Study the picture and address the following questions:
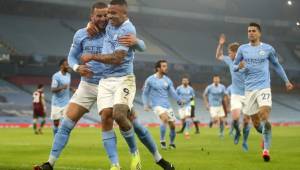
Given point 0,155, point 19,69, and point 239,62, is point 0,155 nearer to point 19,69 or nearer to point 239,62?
point 239,62

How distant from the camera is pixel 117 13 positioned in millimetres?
9242

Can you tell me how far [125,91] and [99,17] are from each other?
1530 millimetres

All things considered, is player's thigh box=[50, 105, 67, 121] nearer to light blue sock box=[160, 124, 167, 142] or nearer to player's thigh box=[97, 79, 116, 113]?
light blue sock box=[160, 124, 167, 142]

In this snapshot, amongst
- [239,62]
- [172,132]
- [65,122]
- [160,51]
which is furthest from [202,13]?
[65,122]

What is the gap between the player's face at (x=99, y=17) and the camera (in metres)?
9.86

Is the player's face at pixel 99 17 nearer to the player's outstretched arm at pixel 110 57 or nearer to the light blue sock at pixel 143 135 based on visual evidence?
the player's outstretched arm at pixel 110 57

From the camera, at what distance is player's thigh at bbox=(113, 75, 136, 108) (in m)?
9.10

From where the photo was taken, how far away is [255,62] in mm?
13781

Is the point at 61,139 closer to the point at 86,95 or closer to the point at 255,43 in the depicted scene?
the point at 86,95

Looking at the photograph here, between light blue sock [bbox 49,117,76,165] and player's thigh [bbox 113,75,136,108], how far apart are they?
1305 millimetres

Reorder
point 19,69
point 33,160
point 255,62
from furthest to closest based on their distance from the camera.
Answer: point 19,69 → point 255,62 → point 33,160

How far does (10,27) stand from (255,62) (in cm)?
3604

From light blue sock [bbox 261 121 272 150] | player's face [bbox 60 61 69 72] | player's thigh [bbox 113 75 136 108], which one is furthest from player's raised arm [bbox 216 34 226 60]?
player's thigh [bbox 113 75 136 108]

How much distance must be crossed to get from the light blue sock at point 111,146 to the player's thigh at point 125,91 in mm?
596
